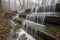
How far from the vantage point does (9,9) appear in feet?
37.4

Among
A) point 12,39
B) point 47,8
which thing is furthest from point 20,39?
point 47,8

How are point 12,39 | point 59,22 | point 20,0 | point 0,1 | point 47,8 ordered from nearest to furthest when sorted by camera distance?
point 59,22
point 12,39
point 47,8
point 0,1
point 20,0

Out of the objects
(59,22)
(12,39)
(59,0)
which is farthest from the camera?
(59,0)

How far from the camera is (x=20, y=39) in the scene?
11.5 feet

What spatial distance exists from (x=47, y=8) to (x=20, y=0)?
5.45m

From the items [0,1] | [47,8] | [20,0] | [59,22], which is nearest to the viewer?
[59,22]

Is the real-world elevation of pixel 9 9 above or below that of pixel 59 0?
below

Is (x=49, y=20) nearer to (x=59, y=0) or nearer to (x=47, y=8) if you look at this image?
(x=47, y=8)

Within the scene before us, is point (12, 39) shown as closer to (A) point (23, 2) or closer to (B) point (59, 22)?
(B) point (59, 22)

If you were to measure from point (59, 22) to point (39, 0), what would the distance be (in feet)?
28.5

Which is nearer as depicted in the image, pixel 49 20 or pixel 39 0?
pixel 49 20

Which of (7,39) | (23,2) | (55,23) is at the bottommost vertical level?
(7,39)

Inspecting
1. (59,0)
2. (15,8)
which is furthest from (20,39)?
(15,8)

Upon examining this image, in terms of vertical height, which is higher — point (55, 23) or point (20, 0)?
point (20, 0)
